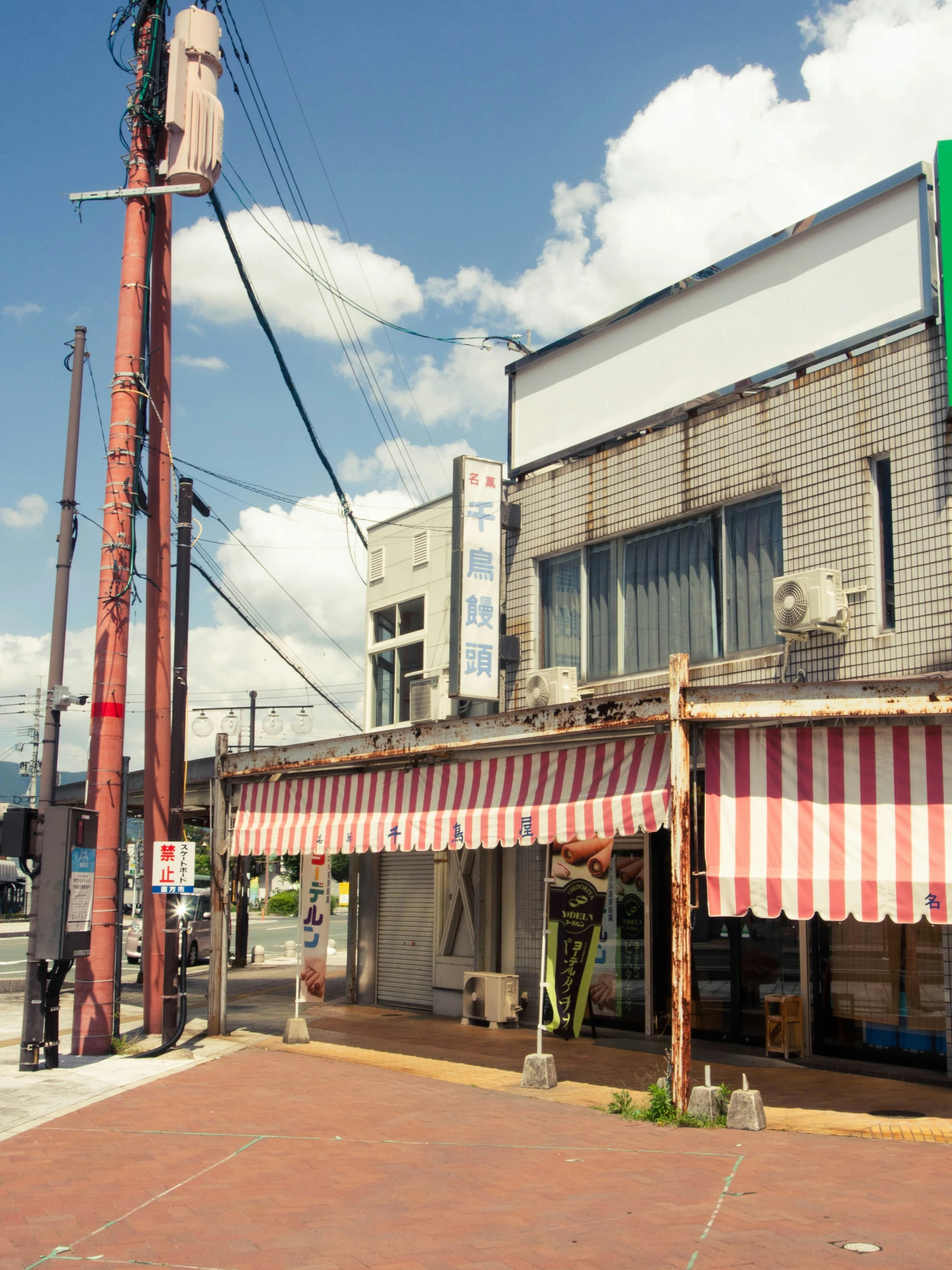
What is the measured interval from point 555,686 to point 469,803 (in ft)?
9.73

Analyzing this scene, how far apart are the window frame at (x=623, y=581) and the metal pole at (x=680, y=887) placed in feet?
11.0

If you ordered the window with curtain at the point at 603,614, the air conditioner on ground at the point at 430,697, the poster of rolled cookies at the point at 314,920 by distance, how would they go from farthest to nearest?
1. the air conditioner on ground at the point at 430,697
2. the poster of rolled cookies at the point at 314,920
3. the window with curtain at the point at 603,614

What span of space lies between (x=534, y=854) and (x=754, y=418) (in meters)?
6.64

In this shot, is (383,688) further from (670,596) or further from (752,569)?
(752,569)

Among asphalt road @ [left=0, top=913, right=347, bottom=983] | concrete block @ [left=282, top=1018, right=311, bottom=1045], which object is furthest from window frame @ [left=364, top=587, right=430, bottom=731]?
asphalt road @ [left=0, top=913, right=347, bottom=983]

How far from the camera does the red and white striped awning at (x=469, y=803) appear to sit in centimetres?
1062

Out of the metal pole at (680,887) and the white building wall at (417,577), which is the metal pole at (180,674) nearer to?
the white building wall at (417,577)

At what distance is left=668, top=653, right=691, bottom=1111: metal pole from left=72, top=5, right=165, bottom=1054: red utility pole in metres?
7.35

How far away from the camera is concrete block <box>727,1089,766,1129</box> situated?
914 centimetres

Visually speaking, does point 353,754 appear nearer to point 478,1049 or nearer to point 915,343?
point 478,1049

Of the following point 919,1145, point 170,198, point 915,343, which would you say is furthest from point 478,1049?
point 170,198

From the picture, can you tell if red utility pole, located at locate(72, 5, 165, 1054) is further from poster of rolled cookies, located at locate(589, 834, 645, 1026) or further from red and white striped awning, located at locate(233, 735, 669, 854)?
poster of rolled cookies, located at locate(589, 834, 645, 1026)

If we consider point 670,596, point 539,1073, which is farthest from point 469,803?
point 670,596

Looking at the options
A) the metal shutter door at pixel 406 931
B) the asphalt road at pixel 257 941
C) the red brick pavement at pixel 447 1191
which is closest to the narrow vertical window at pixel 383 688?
the metal shutter door at pixel 406 931
